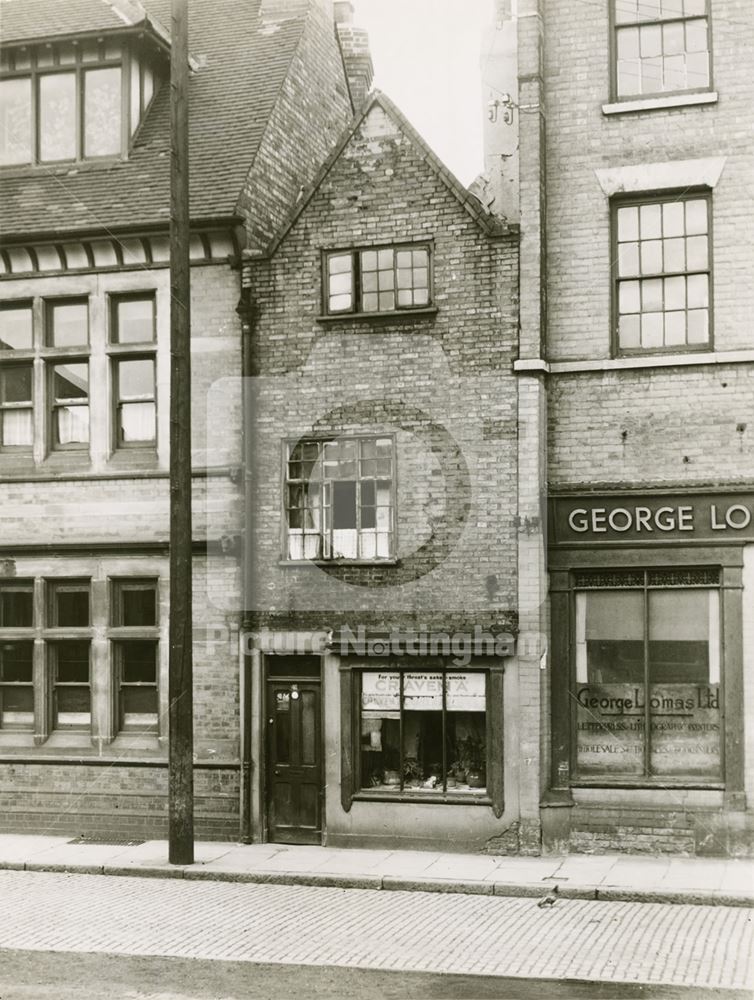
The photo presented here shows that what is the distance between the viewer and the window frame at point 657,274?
1480 cm

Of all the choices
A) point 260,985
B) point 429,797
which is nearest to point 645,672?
point 429,797

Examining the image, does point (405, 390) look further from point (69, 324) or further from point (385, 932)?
point (385, 932)

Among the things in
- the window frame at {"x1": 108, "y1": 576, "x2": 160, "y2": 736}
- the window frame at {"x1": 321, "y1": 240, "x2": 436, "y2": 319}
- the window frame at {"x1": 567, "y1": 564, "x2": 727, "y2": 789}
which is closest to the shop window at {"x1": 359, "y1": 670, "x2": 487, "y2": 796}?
the window frame at {"x1": 567, "y1": 564, "x2": 727, "y2": 789}

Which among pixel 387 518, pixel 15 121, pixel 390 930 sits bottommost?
pixel 390 930

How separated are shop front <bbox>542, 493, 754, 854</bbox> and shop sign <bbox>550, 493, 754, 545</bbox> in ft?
0.04

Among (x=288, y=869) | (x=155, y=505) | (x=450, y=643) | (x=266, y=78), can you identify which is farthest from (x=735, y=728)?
(x=266, y=78)

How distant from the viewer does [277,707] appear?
1611cm

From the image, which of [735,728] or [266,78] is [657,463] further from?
[266,78]

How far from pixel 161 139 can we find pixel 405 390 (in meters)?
5.63

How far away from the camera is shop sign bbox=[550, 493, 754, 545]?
571 inches

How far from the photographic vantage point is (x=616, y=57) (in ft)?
50.4

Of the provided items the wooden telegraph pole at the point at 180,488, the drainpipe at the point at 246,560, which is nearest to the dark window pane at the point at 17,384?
the drainpipe at the point at 246,560

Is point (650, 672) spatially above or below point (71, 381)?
below

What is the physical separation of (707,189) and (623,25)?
2359mm
